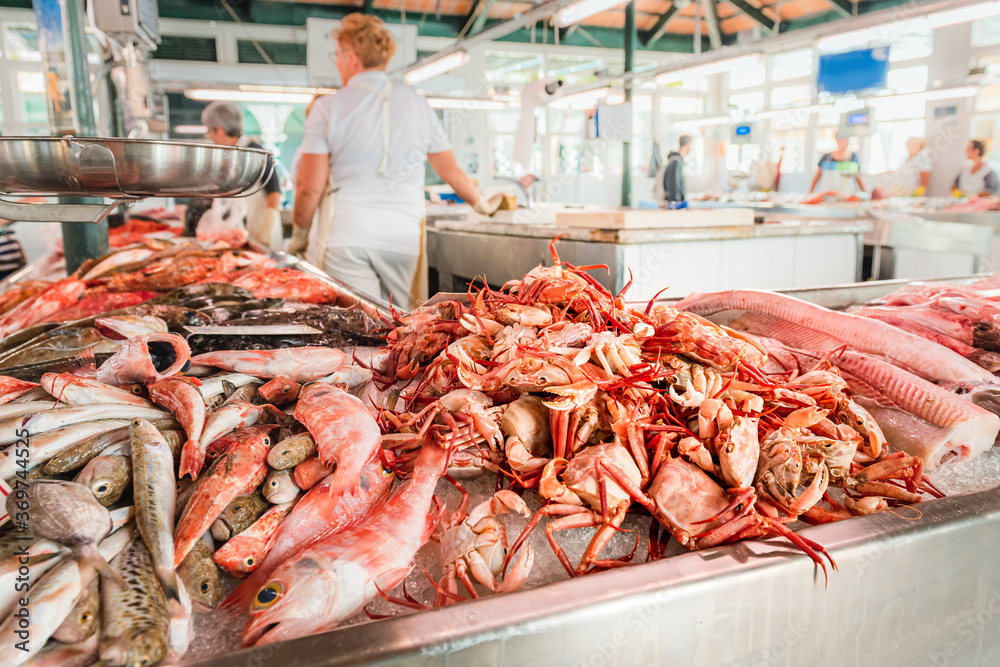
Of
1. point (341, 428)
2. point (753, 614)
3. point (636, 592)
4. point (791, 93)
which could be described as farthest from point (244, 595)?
point (791, 93)

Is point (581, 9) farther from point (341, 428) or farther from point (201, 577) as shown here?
Answer: point (201, 577)

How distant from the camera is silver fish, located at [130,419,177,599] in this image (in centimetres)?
87

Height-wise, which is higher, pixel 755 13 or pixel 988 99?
pixel 755 13

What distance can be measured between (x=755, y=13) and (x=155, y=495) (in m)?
15.9

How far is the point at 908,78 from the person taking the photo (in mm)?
13336

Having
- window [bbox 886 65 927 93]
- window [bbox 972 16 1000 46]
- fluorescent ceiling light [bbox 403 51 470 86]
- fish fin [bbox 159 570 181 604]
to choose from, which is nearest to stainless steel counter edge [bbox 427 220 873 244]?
fish fin [bbox 159 570 181 604]

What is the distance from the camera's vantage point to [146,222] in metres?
5.84

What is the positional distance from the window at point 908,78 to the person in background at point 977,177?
12.3 feet

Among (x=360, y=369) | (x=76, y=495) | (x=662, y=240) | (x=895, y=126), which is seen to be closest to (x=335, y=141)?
(x=662, y=240)

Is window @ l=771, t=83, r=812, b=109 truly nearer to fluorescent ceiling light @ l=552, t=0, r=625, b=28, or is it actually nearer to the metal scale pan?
fluorescent ceiling light @ l=552, t=0, r=625, b=28

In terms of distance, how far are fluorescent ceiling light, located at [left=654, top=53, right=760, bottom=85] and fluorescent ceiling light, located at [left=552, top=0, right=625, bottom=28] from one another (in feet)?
7.31

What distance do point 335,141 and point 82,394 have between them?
2.50m

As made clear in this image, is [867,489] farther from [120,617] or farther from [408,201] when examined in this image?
[408,201]

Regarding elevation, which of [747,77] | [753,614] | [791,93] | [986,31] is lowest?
[753,614]
